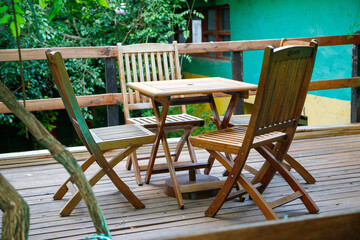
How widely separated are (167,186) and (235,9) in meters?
7.63

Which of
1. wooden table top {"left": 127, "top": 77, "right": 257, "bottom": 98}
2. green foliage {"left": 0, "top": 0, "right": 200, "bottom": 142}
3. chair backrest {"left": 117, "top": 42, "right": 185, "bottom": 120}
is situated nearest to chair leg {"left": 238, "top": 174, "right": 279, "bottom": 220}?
wooden table top {"left": 127, "top": 77, "right": 257, "bottom": 98}

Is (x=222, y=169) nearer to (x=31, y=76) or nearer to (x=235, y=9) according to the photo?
(x=31, y=76)

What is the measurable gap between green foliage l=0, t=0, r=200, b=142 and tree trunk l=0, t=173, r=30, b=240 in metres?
6.71

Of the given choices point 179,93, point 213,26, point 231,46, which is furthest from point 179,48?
point 213,26

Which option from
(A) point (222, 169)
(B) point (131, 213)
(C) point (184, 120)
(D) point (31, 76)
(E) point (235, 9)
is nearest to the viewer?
(B) point (131, 213)

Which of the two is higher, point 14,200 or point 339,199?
point 14,200

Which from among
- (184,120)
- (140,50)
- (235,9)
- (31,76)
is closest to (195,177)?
(184,120)

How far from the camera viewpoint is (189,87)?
327 cm

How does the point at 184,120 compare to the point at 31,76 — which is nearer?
the point at 184,120

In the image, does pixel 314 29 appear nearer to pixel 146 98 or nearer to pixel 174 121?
pixel 146 98

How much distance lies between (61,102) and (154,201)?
1.67 meters

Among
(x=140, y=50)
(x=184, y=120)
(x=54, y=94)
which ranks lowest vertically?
(x=54, y=94)

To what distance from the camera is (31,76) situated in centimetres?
812

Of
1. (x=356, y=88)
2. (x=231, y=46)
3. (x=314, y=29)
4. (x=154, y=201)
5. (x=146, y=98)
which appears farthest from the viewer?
(x=314, y=29)
